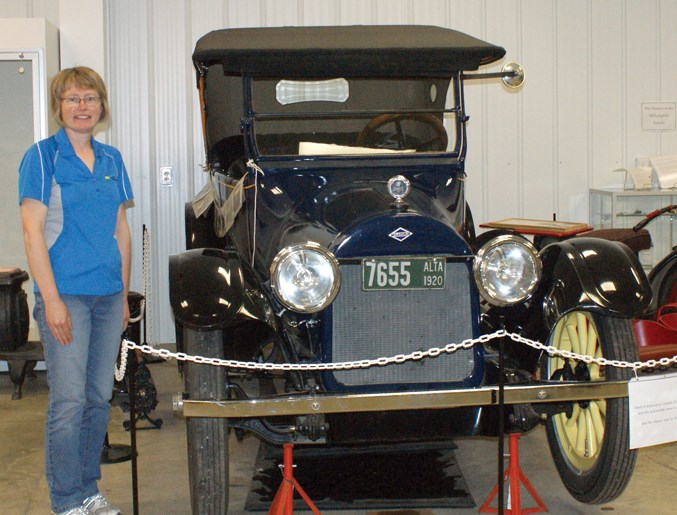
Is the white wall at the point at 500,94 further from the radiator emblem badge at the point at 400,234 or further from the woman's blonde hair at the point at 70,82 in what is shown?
the radiator emblem badge at the point at 400,234

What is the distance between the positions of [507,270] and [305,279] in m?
0.68

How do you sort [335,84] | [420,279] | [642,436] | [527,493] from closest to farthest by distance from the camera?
[642,436] → [420,279] → [527,493] → [335,84]

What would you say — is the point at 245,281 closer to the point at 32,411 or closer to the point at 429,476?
the point at 429,476

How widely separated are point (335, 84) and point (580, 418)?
1823 mm

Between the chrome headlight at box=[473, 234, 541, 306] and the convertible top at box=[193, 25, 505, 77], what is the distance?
3.34 feet

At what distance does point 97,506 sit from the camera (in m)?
3.09

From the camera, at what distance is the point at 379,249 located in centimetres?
293

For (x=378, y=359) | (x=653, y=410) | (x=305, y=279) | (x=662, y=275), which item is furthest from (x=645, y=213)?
(x=305, y=279)

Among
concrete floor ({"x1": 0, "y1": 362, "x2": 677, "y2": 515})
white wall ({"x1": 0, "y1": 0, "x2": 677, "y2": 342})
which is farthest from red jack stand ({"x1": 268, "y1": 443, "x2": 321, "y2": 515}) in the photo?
white wall ({"x1": 0, "y1": 0, "x2": 677, "y2": 342})

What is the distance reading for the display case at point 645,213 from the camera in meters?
6.34

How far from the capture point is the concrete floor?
342 centimetres

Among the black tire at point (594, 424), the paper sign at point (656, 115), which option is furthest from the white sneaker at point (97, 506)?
the paper sign at point (656, 115)

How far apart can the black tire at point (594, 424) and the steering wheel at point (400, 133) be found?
1.01 m

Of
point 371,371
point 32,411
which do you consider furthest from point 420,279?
point 32,411
